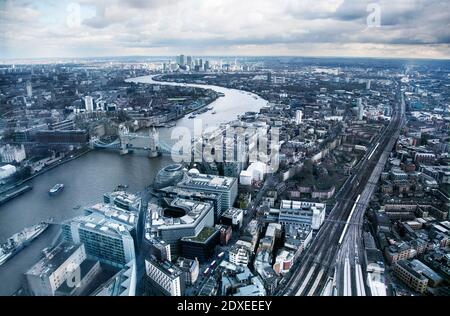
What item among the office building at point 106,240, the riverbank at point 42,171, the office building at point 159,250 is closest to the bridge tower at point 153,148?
the riverbank at point 42,171

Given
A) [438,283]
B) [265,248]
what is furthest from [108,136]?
[438,283]

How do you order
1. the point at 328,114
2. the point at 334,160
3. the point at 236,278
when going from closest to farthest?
1. the point at 236,278
2. the point at 334,160
3. the point at 328,114

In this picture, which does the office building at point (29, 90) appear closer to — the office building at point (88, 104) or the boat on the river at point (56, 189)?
the office building at point (88, 104)

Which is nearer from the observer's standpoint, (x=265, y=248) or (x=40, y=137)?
(x=265, y=248)

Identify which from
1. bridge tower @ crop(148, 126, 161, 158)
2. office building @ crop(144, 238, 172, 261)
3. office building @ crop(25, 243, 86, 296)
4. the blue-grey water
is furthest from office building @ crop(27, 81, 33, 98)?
office building @ crop(144, 238, 172, 261)
